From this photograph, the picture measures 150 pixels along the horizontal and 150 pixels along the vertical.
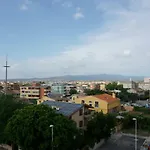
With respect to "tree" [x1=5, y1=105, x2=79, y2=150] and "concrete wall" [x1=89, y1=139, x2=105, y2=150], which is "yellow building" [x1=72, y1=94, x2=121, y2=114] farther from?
"tree" [x1=5, y1=105, x2=79, y2=150]

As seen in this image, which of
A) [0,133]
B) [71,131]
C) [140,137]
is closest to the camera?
[71,131]

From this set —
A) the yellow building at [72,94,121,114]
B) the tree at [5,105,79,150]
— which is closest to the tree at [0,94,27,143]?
the tree at [5,105,79,150]

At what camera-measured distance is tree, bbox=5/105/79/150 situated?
17281 millimetres

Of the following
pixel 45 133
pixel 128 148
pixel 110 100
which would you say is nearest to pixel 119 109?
pixel 110 100

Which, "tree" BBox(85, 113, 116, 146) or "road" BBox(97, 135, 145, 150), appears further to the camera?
"road" BBox(97, 135, 145, 150)

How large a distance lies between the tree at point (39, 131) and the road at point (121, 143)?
7288mm

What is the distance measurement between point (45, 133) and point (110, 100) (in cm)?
2798

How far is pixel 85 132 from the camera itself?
2352cm

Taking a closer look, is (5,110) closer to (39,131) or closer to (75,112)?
(39,131)

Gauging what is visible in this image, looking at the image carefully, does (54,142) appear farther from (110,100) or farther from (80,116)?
(110,100)

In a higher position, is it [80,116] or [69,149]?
[80,116]

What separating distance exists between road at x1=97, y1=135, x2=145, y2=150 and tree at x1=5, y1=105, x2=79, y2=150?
729cm

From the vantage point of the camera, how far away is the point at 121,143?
2570 centimetres

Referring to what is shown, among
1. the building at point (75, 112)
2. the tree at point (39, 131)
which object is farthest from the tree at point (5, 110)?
the building at point (75, 112)
